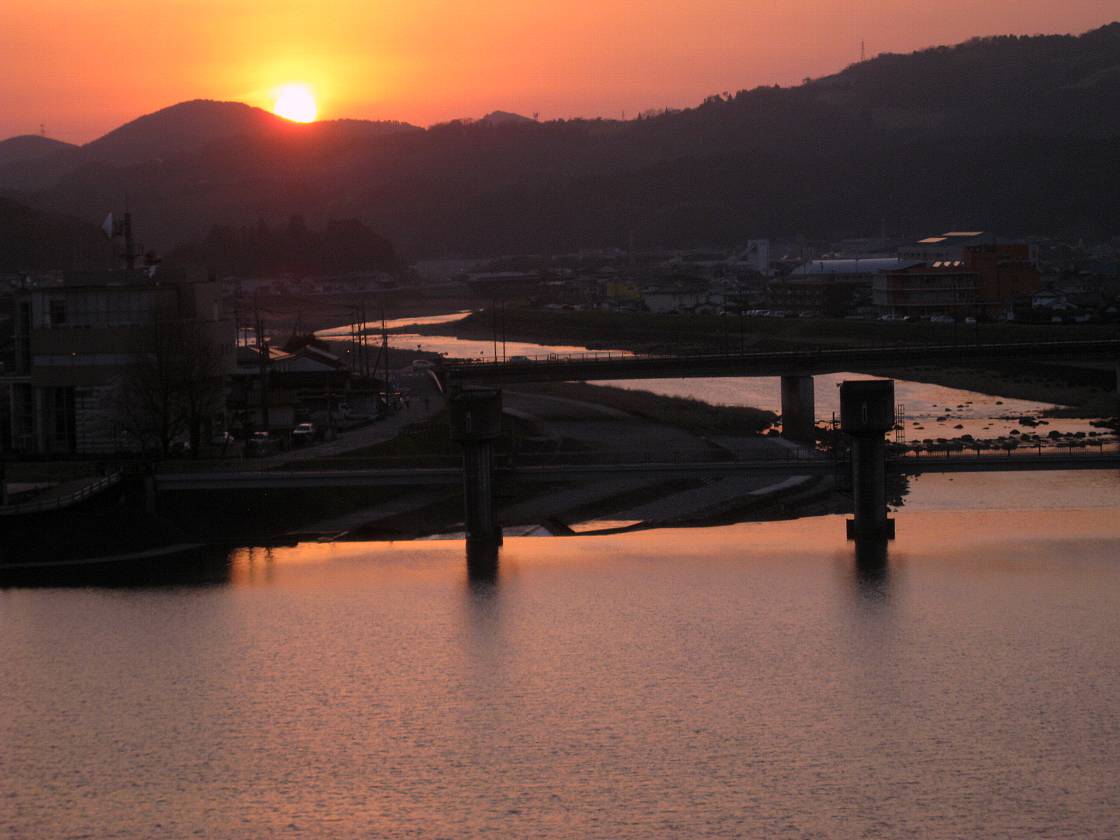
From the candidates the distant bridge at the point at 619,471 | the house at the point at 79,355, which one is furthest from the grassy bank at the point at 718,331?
the distant bridge at the point at 619,471

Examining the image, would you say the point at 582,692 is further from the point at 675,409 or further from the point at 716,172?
the point at 716,172

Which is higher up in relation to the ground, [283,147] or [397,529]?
[283,147]

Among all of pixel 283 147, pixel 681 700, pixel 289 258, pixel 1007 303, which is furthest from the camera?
pixel 283 147

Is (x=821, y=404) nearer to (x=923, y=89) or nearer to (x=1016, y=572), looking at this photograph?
(x=1016, y=572)

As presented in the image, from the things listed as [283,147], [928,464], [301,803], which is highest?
[283,147]

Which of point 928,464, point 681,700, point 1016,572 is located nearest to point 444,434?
point 928,464

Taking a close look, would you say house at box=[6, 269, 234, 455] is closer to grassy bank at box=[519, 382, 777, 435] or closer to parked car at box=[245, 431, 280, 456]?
parked car at box=[245, 431, 280, 456]

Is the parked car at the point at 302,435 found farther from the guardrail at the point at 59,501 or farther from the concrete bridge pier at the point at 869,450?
the concrete bridge pier at the point at 869,450

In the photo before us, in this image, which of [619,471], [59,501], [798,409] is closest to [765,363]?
[798,409]

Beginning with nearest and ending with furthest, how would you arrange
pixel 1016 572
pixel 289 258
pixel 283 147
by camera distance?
1. pixel 1016 572
2. pixel 289 258
3. pixel 283 147
